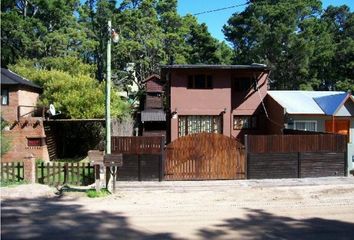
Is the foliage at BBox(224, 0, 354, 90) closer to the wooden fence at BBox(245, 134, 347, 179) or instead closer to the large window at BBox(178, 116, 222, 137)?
the large window at BBox(178, 116, 222, 137)

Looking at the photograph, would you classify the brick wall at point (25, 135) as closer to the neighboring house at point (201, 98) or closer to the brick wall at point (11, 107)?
the brick wall at point (11, 107)

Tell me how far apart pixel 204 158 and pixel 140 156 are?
8.69 feet

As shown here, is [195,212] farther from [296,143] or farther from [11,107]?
[11,107]

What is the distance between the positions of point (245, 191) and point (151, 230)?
680cm

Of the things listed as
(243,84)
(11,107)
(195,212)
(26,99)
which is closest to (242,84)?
(243,84)

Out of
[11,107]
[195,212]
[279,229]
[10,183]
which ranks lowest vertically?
[279,229]

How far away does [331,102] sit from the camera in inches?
1100

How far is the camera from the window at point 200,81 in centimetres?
2898

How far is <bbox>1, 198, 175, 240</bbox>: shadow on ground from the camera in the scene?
10.8 meters

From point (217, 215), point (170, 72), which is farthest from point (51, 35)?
point (217, 215)

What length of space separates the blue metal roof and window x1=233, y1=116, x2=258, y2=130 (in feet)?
13.4

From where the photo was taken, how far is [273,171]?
19922mm

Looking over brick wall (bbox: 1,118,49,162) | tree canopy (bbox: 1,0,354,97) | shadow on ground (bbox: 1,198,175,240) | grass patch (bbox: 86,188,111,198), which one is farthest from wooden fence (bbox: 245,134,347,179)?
tree canopy (bbox: 1,0,354,97)

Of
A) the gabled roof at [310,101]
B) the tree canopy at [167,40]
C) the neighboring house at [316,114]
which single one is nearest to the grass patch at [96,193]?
the neighboring house at [316,114]
